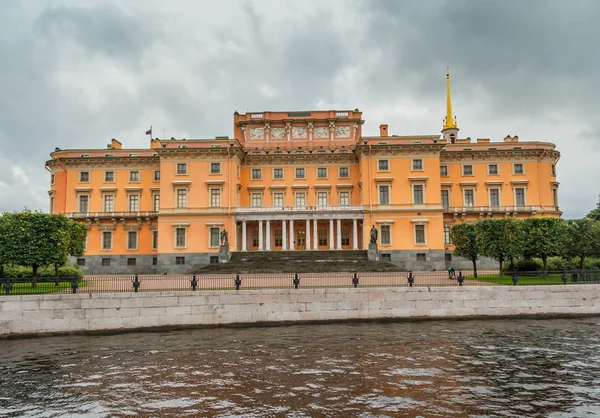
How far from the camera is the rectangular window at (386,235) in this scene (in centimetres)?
4631

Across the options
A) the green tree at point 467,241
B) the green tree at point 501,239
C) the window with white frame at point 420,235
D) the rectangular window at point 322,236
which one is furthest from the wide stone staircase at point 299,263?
the green tree at point 501,239

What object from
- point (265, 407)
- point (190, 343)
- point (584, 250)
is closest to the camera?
point (265, 407)

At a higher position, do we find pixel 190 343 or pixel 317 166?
pixel 317 166

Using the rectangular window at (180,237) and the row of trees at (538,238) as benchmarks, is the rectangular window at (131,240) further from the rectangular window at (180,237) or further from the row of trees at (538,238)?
the row of trees at (538,238)

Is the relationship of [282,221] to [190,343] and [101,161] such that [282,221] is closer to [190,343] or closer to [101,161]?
[101,161]

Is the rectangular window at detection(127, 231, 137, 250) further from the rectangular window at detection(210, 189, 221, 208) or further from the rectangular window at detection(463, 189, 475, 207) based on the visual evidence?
the rectangular window at detection(463, 189, 475, 207)

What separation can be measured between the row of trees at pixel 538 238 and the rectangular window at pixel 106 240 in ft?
123

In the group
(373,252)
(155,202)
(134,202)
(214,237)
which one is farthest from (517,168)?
(134,202)

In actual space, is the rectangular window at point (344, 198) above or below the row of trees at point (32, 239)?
above

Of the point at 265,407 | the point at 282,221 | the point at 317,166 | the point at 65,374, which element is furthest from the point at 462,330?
the point at 317,166

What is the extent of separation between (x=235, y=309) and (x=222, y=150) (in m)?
27.8

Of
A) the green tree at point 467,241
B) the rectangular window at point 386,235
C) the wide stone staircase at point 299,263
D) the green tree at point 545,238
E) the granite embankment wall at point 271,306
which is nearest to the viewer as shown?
the granite embankment wall at point 271,306

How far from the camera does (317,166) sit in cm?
5025

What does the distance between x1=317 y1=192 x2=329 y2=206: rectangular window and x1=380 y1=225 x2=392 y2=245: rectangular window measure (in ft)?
23.1
